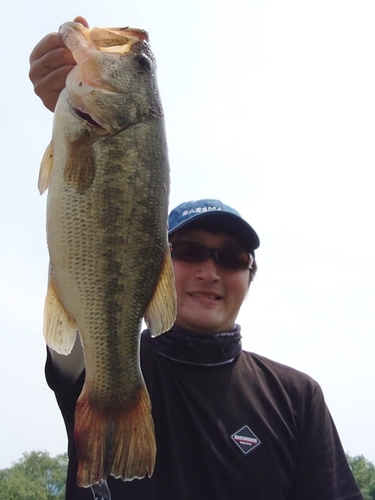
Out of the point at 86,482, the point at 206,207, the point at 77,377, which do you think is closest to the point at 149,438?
the point at 86,482

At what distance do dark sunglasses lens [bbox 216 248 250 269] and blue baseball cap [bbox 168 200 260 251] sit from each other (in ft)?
0.27

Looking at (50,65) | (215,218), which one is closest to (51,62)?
(50,65)

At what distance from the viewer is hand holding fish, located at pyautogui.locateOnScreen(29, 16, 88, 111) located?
8.09 feet

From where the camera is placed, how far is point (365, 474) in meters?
47.5

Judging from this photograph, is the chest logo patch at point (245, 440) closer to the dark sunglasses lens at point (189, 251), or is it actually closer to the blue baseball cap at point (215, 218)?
the dark sunglasses lens at point (189, 251)

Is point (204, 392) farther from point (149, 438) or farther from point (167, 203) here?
point (167, 203)

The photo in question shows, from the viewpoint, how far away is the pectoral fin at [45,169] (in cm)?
231

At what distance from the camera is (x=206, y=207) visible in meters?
3.67

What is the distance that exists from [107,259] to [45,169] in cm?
48

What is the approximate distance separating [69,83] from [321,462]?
8.34ft

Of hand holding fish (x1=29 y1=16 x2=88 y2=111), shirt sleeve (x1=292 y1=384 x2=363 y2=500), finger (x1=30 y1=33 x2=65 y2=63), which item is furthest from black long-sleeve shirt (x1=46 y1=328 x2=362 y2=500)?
finger (x1=30 y1=33 x2=65 y2=63)

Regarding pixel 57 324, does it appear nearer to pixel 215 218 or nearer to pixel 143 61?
pixel 143 61

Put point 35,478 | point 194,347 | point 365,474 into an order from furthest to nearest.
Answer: point 365,474, point 35,478, point 194,347

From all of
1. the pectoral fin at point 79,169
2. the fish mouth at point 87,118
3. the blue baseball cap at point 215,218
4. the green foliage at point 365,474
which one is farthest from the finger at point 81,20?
the green foliage at point 365,474
